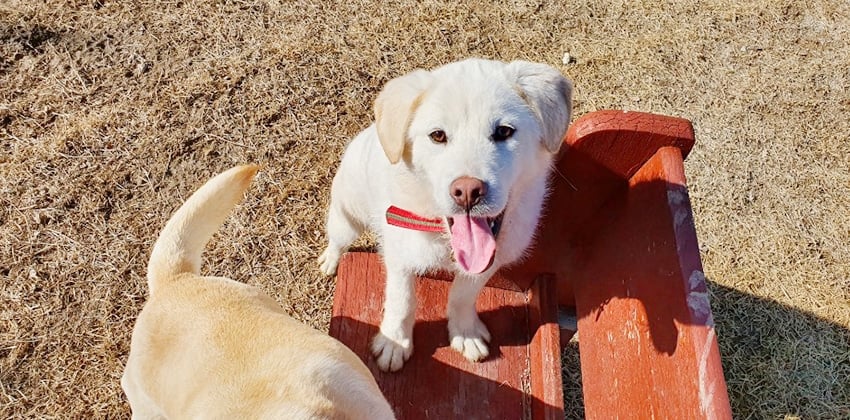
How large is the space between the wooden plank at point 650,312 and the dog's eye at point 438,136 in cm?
65

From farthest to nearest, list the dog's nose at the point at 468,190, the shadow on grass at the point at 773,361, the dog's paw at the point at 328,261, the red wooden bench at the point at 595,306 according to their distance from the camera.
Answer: the dog's paw at the point at 328,261
the shadow on grass at the point at 773,361
the dog's nose at the point at 468,190
the red wooden bench at the point at 595,306

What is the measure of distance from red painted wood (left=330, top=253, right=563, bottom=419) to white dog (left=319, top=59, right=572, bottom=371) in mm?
251

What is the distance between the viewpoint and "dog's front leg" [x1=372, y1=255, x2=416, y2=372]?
8.29 feet

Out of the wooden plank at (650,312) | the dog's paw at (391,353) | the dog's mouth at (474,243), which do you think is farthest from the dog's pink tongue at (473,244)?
the dog's paw at (391,353)

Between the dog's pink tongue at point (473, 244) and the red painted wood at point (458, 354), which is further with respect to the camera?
the red painted wood at point (458, 354)

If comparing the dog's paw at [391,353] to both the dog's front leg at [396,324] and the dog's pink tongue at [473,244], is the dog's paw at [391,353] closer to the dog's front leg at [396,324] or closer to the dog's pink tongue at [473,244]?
the dog's front leg at [396,324]

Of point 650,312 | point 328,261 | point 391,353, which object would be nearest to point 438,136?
point 650,312

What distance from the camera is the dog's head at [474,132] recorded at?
2.00 meters

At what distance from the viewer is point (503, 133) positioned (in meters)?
2.06

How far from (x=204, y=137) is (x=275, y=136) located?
1.32ft

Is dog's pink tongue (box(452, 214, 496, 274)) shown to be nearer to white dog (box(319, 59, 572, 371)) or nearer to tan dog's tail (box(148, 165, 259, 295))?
white dog (box(319, 59, 572, 371))

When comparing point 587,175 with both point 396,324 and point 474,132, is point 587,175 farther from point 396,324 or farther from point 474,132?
point 396,324

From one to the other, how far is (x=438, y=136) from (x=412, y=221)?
0.36 m

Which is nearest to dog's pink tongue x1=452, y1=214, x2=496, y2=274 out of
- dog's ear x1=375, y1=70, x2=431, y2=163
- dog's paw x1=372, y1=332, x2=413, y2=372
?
dog's ear x1=375, y1=70, x2=431, y2=163
